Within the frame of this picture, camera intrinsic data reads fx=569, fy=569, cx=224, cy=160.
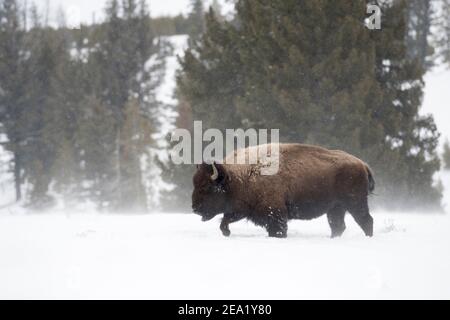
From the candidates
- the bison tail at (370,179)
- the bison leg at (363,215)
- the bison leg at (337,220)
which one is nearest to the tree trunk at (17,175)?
the bison leg at (337,220)

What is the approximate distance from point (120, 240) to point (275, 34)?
15.6m

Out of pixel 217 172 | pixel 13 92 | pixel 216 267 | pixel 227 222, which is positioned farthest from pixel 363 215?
pixel 13 92

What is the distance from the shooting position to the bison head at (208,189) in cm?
893

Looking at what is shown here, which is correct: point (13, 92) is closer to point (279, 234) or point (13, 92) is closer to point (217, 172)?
point (217, 172)

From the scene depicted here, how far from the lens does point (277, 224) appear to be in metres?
8.63

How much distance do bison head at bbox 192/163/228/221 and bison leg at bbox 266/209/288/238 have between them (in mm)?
858

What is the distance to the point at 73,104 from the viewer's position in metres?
39.5

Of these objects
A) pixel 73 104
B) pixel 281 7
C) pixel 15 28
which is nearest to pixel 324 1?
pixel 281 7

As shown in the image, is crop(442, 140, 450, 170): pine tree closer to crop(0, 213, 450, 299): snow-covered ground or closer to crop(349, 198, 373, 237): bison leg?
crop(349, 198, 373, 237): bison leg

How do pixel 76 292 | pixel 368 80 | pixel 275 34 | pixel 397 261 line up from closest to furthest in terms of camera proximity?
pixel 76 292, pixel 397 261, pixel 368 80, pixel 275 34

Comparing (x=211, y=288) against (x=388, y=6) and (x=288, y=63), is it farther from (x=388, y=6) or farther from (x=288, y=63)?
(x=388, y=6)

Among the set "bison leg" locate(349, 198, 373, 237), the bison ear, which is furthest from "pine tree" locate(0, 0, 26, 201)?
Result: "bison leg" locate(349, 198, 373, 237)

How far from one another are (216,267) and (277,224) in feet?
10.2

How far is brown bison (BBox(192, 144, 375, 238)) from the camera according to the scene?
8914 mm
